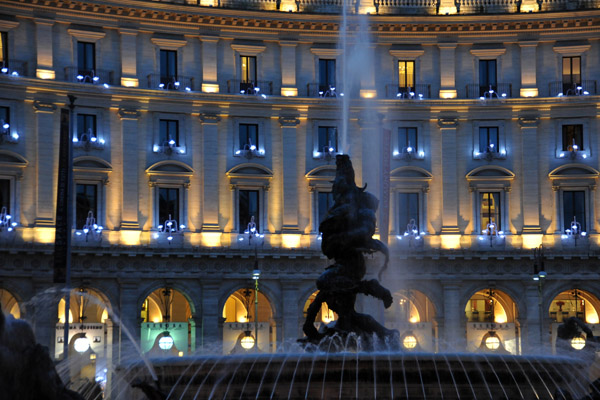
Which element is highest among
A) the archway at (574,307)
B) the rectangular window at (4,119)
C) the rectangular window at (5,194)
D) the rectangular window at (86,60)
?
the rectangular window at (86,60)

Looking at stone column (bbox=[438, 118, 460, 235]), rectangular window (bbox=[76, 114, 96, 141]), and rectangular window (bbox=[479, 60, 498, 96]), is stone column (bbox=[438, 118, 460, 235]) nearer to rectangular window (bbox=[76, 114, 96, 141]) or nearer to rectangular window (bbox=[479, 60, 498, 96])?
rectangular window (bbox=[479, 60, 498, 96])

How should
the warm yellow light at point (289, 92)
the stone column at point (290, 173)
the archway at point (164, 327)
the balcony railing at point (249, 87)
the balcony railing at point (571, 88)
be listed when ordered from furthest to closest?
the warm yellow light at point (289, 92) → the balcony railing at point (571, 88) → the balcony railing at point (249, 87) → the stone column at point (290, 173) → the archway at point (164, 327)

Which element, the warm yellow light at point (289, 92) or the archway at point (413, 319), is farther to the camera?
the warm yellow light at point (289, 92)

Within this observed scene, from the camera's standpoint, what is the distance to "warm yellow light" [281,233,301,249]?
69.1 m

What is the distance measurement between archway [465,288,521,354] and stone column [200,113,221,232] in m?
15.9

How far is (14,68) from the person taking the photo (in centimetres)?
6556

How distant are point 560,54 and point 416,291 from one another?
54.6ft

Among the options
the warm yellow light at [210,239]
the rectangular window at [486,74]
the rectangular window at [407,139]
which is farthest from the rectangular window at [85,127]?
the rectangular window at [486,74]

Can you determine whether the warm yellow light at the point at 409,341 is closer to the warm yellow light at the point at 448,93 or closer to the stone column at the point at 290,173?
the stone column at the point at 290,173

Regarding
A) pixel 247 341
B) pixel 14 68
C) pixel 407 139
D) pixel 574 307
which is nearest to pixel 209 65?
pixel 14 68

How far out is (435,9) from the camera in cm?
7238

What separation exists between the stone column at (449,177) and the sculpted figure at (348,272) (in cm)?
3974

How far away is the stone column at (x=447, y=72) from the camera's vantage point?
235 feet

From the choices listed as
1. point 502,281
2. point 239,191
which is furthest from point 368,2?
point 502,281
